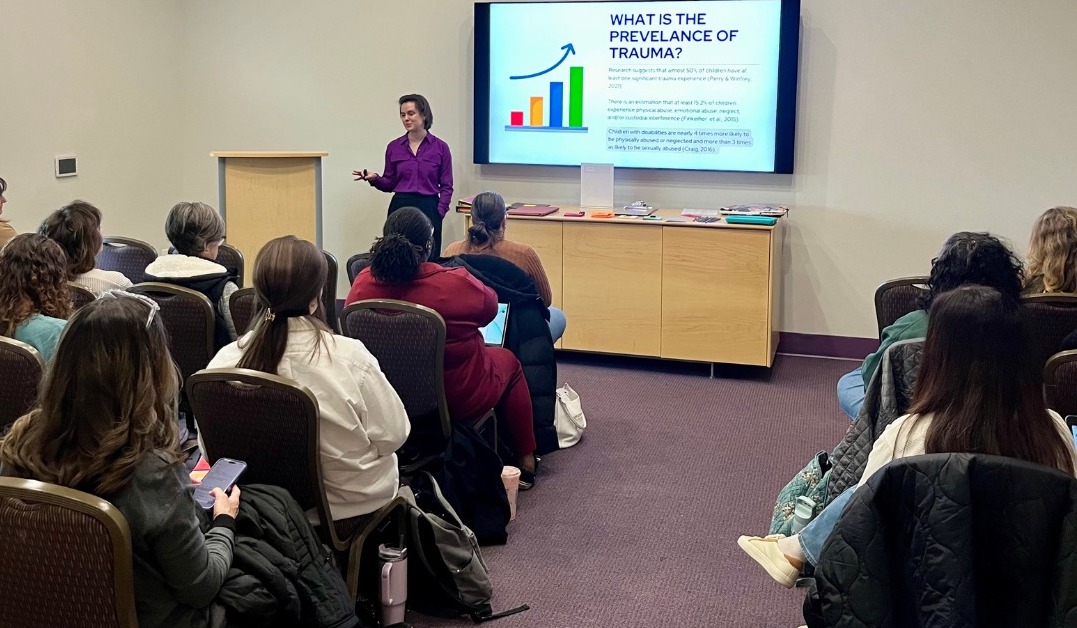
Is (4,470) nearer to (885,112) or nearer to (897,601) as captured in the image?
(897,601)

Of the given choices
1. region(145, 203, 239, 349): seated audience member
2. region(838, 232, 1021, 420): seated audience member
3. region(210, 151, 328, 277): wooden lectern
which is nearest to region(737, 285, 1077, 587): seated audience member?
region(838, 232, 1021, 420): seated audience member

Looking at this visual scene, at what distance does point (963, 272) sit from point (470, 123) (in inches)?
170

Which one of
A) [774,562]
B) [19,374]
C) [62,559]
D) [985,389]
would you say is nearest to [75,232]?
[19,374]

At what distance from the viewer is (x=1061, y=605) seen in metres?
1.73

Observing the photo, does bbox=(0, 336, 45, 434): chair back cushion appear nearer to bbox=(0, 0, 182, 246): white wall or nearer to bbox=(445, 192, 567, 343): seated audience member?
bbox=(445, 192, 567, 343): seated audience member

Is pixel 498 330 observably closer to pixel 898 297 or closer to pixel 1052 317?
pixel 898 297

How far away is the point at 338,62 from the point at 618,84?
6.44 feet

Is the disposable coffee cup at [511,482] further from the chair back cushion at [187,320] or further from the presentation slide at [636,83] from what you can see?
the presentation slide at [636,83]

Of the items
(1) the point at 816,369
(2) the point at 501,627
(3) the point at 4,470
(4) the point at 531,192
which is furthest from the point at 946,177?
(3) the point at 4,470

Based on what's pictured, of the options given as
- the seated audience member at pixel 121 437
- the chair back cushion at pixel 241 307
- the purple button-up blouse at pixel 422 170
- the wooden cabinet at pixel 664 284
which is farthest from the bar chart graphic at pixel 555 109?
the seated audience member at pixel 121 437

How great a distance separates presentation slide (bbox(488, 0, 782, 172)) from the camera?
6.11 m

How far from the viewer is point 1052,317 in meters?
3.52

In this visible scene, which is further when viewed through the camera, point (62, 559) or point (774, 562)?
point (774, 562)

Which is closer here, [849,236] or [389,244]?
[389,244]
